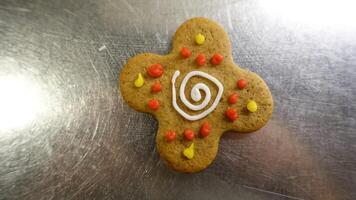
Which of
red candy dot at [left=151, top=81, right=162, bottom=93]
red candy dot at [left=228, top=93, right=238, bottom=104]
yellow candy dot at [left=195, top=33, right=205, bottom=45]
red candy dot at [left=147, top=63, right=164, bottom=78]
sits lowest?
red candy dot at [left=228, top=93, right=238, bottom=104]

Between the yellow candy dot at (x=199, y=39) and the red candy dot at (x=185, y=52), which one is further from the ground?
the yellow candy dot at (x=199, y=39)

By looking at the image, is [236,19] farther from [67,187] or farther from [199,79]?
[67,187]

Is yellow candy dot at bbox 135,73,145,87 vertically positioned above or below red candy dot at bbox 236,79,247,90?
above

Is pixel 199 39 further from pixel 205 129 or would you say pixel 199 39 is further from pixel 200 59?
pixel 205 129

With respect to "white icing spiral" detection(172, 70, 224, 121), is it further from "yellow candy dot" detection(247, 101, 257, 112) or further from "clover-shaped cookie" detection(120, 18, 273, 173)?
"yellow candy dot" detection(247, 101, 257, 112)

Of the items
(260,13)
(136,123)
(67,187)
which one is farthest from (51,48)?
(260,13)

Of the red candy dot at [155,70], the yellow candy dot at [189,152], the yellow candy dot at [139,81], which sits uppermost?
the red candy dot at [155,70]

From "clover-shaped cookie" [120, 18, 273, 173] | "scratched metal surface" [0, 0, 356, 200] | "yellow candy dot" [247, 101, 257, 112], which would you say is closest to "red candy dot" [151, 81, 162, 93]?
"clover-shaped cookie" [120, 18, 273, 173]

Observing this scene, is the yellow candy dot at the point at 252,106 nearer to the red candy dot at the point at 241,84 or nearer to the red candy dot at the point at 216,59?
the red candy dot at the point at 241,84

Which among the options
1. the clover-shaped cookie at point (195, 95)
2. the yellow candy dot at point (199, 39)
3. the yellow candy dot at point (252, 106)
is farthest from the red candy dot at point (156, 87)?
the yellow candy dot at point (252, 106)

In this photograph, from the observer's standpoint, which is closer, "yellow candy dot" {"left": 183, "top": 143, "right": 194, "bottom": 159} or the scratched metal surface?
"yellow candy dot" {"left": 183, "top": 143, "right": 194, "bottom": 159}
